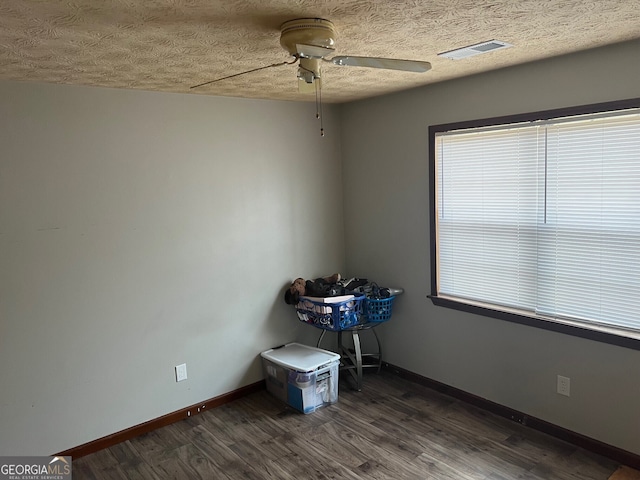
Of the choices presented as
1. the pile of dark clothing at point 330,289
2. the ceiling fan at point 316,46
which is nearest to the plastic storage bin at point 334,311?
the pile of dark clothing at point 330,289

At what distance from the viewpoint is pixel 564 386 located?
3.03 meters

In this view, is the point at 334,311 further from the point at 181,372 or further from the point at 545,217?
the point at 545,217

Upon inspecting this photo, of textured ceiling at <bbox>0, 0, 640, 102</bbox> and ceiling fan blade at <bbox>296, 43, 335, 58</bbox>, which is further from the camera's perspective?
ceiling fan blade at <bbox>296, 43, 335, 58</bbox>

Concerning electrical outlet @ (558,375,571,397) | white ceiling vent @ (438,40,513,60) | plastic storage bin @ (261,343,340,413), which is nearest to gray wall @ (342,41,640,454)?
electrical outlet @ (558,375,571,397)

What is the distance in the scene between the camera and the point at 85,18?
1788mm

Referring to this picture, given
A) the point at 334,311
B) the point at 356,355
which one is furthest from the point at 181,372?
the point at 356,355

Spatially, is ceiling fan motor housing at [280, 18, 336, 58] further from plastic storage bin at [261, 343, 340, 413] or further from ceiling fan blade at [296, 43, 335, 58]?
plastic storage bin at [261, 343, 340, 413]

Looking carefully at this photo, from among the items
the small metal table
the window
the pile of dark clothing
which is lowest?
the small metal table

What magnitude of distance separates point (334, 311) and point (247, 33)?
7.32ft

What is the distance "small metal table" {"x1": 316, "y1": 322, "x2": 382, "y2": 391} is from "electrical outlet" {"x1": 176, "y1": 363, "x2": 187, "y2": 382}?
114 centimetres

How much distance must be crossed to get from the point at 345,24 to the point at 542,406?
8.64ft

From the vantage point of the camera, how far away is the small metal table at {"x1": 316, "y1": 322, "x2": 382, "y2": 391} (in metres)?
3.84

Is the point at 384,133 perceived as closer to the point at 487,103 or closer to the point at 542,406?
the point at 487,103

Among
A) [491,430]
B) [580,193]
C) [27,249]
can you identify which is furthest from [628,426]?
[27,249]
